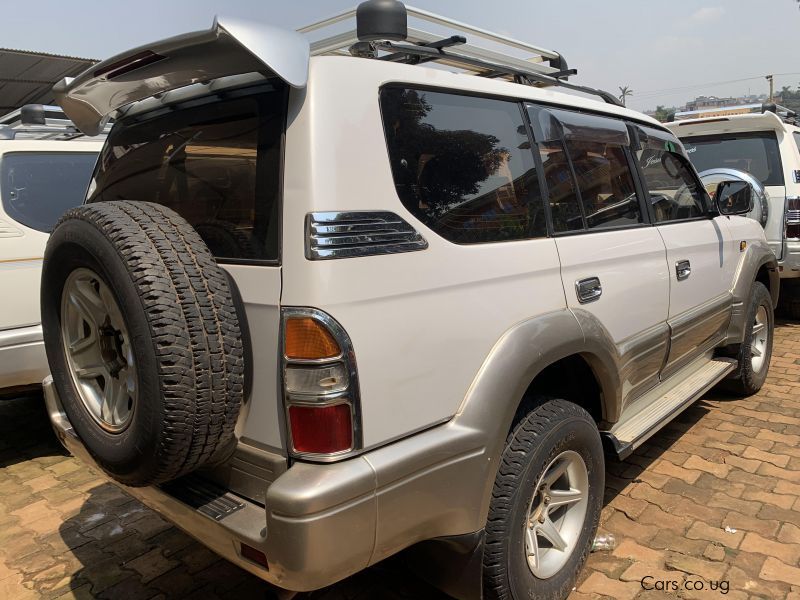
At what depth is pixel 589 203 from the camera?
2688 millimetres

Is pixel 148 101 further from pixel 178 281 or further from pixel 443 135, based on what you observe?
pixel 443 135

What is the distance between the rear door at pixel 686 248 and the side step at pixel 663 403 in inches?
4.4

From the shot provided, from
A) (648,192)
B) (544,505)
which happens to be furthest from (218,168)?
(648,192)

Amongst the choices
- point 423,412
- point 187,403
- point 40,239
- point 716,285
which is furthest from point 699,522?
point 40,239

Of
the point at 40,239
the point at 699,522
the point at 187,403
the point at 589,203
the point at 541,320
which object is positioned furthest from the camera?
the point at 40,239

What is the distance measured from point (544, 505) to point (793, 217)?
17.0 feet

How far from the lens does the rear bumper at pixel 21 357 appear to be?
3541 millimetres

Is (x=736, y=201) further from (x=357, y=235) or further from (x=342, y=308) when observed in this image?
(x=342, y=308)

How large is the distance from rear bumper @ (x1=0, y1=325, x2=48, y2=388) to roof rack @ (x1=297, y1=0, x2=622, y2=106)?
2471 millimetres

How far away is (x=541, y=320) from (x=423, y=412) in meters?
0.61

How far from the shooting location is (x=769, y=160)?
6219 millimetres

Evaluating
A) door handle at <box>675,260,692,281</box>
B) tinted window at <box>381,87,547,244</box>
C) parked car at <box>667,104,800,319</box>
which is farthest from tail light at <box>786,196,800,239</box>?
tinted window at <box>381,87,547,244</box>

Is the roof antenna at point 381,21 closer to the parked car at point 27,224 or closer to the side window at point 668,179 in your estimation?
the side window at point 668,179

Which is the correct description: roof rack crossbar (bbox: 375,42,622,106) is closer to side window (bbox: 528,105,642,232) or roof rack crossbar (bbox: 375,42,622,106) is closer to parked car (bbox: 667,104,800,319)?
side window (bbox: 528,105,642,232)
